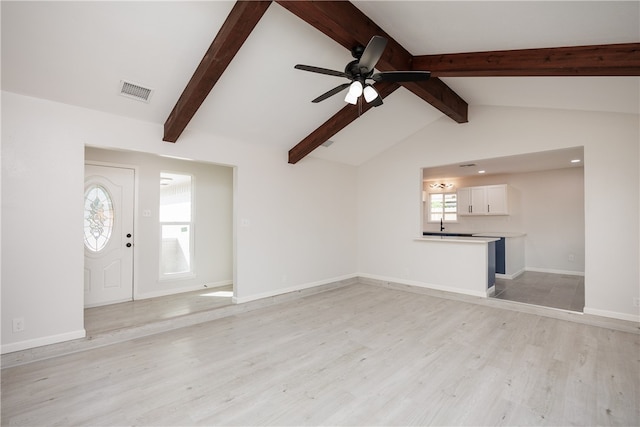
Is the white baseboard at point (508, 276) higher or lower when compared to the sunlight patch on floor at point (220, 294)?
higher

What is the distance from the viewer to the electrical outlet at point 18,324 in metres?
2.81

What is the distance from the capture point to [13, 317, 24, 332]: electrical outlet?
281cm

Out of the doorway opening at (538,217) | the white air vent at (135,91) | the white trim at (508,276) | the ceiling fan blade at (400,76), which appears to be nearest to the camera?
the ceiling fan blade at (400,76)

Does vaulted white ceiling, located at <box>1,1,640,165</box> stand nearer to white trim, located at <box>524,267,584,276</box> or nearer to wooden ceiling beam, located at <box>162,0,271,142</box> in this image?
wooden ceiling beam, located at <box>162,0,271,142</box>

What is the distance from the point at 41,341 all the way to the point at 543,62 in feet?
18.6

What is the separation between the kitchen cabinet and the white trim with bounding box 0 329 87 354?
8.12 m

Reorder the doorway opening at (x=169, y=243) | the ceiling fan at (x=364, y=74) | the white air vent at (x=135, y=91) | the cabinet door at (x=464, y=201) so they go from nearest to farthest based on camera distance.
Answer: the ceiling fan at (x=364, y=74) → the white air vent at (x=135, y=91) → the doorway opening at (x=169, y=243) → the cabinet door at (x=464, y=201)

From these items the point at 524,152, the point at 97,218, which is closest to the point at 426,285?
the point at 524,152

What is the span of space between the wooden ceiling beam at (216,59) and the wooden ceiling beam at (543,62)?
6.64 feet

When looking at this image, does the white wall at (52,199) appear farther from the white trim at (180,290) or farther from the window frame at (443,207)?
the window frame at (443,207)

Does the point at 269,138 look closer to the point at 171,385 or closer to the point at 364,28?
the point at 364,28

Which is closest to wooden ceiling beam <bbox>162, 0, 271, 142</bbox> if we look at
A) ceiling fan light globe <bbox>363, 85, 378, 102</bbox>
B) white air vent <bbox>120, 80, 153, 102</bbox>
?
white air vent <bbox>120, 80, 153, 102</bbox>

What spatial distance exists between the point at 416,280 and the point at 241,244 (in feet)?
11.1

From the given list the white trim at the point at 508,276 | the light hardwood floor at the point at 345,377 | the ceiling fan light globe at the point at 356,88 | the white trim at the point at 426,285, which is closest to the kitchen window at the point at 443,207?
the white trim at the point at 508,276
